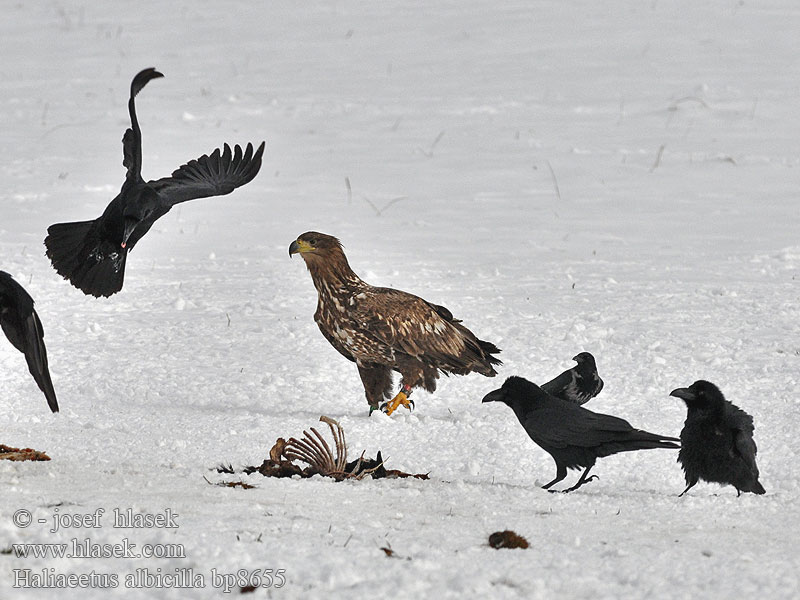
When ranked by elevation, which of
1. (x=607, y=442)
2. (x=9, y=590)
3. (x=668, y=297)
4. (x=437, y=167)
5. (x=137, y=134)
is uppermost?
(x=437, y=167)

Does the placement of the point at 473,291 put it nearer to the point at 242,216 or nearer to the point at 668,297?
the point at 668,297

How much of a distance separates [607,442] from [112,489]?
218cm

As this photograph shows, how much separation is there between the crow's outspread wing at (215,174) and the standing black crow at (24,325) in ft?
8.64

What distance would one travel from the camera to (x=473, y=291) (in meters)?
9.16

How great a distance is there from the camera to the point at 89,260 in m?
6.67

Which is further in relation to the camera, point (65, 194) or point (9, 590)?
point (65, 194)

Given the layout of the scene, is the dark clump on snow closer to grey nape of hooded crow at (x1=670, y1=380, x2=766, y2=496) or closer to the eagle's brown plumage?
grey nape of hooded crow at (x1=670, y1=380, x2=766, y2=496)

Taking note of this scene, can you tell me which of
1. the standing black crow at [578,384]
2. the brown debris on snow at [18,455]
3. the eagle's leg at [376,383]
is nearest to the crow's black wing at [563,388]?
the standing black crow at [578,384]

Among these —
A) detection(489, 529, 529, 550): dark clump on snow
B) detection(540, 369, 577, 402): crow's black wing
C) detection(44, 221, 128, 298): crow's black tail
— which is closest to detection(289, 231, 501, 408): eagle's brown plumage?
detection(540, 369, 577, 402): crow's black wing

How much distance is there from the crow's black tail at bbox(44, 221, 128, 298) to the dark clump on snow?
11.2 ft

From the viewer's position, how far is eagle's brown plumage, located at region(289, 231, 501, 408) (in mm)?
6594

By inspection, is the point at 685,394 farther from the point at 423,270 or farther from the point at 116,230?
the point at 423,270

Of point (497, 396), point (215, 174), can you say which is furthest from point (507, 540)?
point (215, 174)

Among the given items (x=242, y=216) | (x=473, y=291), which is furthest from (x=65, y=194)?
(x=473, y=291)
